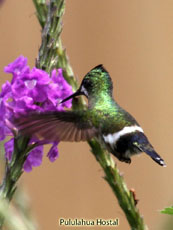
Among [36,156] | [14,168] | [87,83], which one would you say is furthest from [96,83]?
[14,168]

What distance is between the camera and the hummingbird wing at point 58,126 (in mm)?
1107

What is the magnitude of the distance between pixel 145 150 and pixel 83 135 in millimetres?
219

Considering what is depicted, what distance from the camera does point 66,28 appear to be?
4.52 meters

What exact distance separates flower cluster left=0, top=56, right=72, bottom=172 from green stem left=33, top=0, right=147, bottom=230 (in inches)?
1.9

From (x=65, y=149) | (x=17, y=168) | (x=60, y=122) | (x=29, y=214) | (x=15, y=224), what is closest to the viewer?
(x=15, y=224)

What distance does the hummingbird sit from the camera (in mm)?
1154

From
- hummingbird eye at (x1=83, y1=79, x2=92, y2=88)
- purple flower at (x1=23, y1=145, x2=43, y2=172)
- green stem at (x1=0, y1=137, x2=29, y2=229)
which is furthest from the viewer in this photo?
hummingbird eye at (x1=83, y1=79, x2=92, y2=88)

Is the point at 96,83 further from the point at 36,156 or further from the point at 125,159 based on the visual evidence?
the point at 36,156

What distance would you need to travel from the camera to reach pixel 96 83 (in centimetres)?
158

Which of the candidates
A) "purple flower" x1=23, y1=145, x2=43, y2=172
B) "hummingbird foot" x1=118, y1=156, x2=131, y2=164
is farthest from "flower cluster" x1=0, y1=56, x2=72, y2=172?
"hummingbird foot" x1=118, y1=156, x2=131, y2=164

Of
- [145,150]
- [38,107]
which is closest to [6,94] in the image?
[38,107]

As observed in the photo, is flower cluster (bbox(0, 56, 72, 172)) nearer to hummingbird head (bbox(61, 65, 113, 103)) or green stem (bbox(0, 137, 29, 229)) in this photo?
green stem (bbox(0, 137, 29, 229))

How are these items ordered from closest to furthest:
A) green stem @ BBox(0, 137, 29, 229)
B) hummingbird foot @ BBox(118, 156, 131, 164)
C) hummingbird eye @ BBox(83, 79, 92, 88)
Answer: green stem @ BBox(0, 137, 29, 229)
hummingbird foot @ BBox(118, 156, 131, 164)
hummingbird eye @ BBox(83, 79, 92, 88)

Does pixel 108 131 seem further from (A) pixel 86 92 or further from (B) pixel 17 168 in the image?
(B) pixel 17 168
